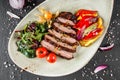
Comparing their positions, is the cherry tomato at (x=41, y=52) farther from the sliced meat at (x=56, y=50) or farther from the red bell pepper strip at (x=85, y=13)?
the red bell pepper strip at (x=85, y=13)

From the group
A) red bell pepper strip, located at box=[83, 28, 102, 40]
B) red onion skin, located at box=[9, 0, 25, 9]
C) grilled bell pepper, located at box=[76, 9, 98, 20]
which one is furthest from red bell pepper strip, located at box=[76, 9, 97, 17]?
red onion skin, located at box=[9, 0, 25, 9]

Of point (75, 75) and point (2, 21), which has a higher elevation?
point (2, 21)

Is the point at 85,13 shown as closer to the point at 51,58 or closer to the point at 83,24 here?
the point at 83,24

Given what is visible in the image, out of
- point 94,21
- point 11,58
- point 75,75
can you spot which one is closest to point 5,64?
point 11,58

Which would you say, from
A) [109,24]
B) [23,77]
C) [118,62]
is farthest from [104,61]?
[23,77]

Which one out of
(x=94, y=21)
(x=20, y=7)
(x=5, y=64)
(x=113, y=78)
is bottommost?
(x=113, y=78)

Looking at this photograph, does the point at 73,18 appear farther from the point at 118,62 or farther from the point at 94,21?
the point at 118,62
